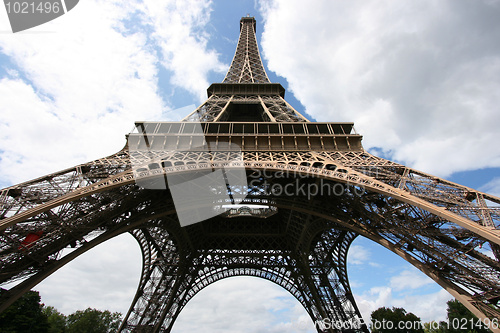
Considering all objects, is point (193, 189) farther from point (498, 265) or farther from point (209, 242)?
point (498, 265)

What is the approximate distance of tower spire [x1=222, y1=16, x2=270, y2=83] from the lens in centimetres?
2575

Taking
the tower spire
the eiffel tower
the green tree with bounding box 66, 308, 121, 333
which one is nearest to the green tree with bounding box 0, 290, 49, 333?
the eiffel tower

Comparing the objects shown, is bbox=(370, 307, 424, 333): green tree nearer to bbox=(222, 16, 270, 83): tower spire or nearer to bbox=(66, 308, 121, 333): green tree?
bbox=(222, 16, 270, 83): tower spire

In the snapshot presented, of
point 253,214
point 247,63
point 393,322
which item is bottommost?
point 393,322

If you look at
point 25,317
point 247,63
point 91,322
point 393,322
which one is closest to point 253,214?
point 247,63

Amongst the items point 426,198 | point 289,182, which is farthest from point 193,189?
point 426,198

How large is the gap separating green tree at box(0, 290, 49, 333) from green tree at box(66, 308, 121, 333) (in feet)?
41.5

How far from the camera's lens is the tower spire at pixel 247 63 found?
1014 inches

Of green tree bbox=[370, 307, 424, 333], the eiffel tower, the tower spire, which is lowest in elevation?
green tree bbox=[370, 307, 424, 333]

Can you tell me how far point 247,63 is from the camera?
28188 millimetres

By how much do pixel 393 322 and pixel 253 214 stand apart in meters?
22.4

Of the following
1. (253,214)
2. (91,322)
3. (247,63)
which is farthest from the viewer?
(91,322)

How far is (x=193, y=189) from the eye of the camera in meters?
14.7

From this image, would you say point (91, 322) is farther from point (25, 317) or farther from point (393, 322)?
point (393, 322)
